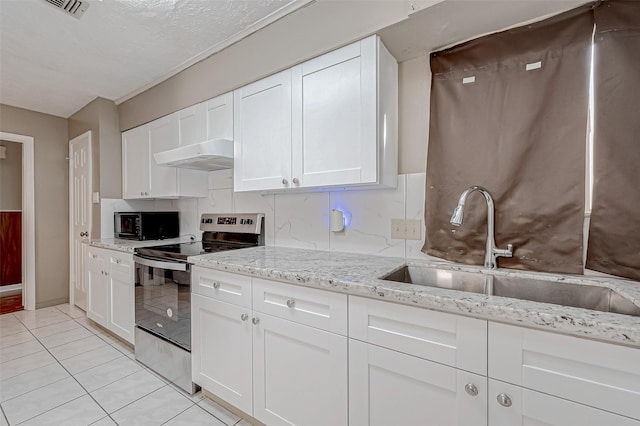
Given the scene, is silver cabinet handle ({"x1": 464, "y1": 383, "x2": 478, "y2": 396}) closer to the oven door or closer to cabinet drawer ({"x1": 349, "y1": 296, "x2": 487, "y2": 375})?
cabinet drawer ({"x1": 349, "y1": 296, "x2": 487, "y2": 375})

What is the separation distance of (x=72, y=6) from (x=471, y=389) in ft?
8.62

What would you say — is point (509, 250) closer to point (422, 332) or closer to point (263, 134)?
point (422, 332)

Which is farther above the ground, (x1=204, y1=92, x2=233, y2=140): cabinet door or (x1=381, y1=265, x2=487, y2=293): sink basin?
(x1=204, y1=92, x2=233, y2=140): cabinet door

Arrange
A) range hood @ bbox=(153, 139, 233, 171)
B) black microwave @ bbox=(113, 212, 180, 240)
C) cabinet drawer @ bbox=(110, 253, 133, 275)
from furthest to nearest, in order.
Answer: black microwave @ bbox=(113, 212, 180, 240) < cabinet drawer @ bbox=(110, 253, 133, 275) < range hood @ bbox=(153, 139, 233, 171)

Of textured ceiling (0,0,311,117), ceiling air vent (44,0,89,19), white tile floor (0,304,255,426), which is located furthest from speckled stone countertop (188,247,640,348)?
ceiling air vent (44,0,89,19)

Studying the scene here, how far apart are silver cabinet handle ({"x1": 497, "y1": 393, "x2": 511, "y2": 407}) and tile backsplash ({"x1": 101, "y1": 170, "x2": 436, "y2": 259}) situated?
32.1 inches

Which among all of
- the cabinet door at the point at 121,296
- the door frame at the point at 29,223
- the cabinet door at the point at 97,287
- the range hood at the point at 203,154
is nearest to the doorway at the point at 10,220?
the door frame at the point at 29,223

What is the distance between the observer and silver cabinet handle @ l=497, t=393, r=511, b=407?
85 cm

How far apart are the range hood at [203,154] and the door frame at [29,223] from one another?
234 cm

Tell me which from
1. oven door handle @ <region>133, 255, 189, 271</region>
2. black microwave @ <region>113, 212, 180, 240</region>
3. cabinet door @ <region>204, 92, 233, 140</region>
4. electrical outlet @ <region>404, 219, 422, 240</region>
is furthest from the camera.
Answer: black microwave @ <region>113, 212, 180, 240</region>

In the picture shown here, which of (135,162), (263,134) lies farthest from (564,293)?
(135,162)

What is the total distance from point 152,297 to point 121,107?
→ 7.10 feet

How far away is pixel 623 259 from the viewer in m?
1.14

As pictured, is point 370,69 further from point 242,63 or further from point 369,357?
point 369,357
